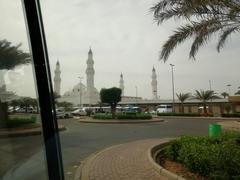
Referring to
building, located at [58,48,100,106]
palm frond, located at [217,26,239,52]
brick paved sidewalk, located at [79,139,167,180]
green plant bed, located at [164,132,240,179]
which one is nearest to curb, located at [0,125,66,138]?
green plant bed, located at [164,132,240,179]

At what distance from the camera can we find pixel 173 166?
9.48 m

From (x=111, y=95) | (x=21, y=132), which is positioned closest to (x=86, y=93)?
(x=111, y=95)

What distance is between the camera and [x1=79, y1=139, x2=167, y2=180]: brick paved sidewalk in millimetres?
8055

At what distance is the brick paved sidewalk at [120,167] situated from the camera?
8055 mm

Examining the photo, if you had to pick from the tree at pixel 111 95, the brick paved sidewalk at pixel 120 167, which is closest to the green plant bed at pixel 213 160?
the brick paved sidewalk at pixel 120 167

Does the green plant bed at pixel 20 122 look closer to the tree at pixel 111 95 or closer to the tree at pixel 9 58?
the tree at pixel 9 58

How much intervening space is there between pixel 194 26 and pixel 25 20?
956 centimetres

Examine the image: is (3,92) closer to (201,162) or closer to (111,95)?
(201,162)

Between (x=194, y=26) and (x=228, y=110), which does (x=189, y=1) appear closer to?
(x=194, y=26)

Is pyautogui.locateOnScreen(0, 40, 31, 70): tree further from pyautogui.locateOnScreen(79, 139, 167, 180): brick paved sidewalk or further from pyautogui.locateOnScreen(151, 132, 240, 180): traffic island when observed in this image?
pyautogui.locateOnScreen(79, 139, 167, 180): brick paved sidewalk

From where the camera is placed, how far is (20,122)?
2891 mm

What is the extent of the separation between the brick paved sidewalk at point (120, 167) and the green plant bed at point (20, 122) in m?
5.25

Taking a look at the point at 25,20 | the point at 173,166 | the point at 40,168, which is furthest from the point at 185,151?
the point at 25,20

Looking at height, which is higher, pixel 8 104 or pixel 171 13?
pixel 171 13
